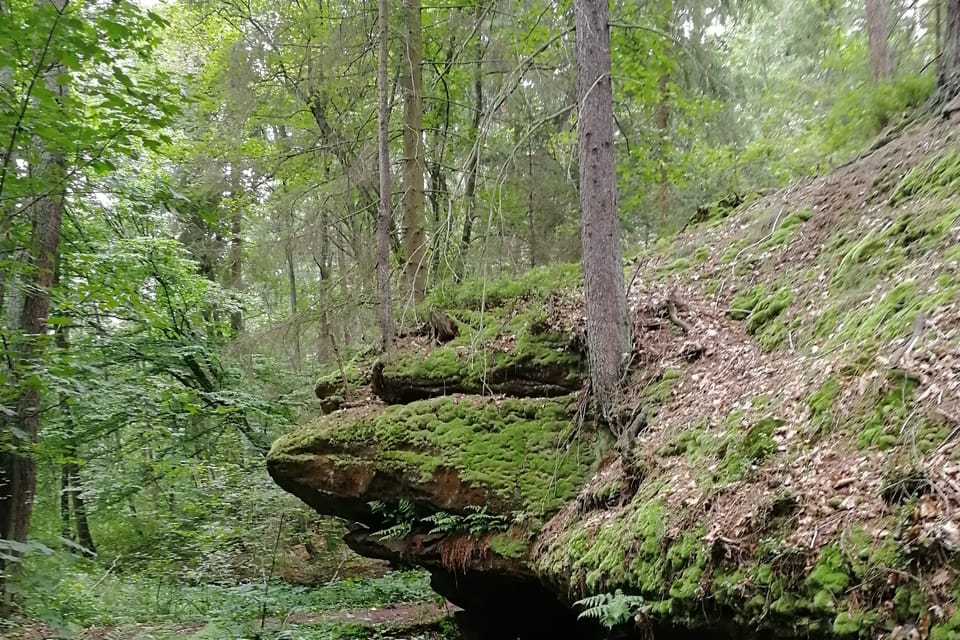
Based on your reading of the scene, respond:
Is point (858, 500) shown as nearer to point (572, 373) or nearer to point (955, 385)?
point (955, 385)

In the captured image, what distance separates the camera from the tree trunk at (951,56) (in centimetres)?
546

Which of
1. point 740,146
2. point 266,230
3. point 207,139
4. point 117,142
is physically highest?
point 207,139

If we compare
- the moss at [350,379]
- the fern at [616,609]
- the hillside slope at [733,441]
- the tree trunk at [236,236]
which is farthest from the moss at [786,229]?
the tree trunk at [236,236]

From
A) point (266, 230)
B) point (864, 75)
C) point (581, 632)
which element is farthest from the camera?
point (266, 230)

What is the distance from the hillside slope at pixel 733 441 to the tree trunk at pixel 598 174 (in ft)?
2.49

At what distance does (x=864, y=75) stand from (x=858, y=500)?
8.33 m

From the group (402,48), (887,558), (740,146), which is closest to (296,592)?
(402,48)

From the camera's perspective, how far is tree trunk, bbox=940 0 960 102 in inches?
215

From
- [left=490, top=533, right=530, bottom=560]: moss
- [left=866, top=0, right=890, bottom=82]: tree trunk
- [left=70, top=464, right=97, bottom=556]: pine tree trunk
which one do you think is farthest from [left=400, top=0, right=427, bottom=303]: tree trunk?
[left=70, top=464, right=97, bottom=556]: pine tree trunk

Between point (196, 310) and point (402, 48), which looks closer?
point (402, 48)

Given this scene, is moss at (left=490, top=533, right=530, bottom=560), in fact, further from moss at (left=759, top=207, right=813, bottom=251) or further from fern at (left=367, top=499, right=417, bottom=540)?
moss at (left=759, top=207, right=813, bottom=251)

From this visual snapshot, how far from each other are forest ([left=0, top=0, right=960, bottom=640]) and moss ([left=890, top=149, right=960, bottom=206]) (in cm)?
4

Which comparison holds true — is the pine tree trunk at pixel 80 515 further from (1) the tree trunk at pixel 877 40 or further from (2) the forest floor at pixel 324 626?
(1) the tree trunk at pixel 877 40

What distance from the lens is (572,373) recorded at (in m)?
6.64
